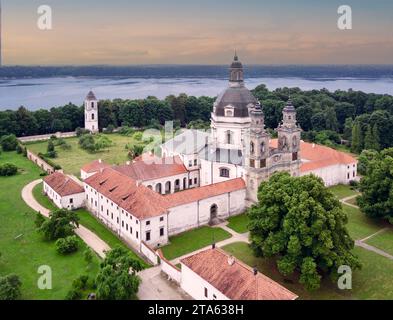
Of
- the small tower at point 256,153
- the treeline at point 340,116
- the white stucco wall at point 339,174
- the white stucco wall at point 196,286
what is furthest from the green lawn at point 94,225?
the treeline at point 340,116

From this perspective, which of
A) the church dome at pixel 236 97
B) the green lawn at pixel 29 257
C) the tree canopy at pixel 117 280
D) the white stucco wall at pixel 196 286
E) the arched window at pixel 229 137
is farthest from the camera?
the arched window at pixel 229 137

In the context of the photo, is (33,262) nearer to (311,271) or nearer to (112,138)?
(311,271)

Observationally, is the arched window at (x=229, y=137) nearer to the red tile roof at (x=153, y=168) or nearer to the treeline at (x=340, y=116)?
the red tile roof at (x=153, y=168)

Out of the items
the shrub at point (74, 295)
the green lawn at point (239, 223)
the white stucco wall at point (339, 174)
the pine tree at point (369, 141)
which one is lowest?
the shrub at point (74, 295)

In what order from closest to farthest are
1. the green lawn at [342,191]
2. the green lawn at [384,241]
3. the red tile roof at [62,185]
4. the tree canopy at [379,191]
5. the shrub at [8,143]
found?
1. the green lawn at [384,241]
2. the tree canopy at [379,191]
3. the red tile roof at [62,185]
4. the green lawn at [342,191]
5. the shrub at [8,143]

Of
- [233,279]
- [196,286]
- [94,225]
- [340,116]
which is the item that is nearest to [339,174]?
[94,225]

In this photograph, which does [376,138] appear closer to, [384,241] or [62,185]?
[384,241]

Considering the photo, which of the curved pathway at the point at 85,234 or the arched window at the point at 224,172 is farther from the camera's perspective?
the arched window at the point at 224,172
